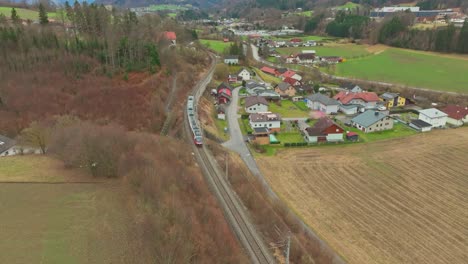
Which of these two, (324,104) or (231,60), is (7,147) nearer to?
(324,104)

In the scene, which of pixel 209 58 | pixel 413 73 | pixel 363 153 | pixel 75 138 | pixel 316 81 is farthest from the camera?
pixel 209 58

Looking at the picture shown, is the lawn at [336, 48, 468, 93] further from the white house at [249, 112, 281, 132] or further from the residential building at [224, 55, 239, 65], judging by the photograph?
the white house at [249, 112, 281, 132]

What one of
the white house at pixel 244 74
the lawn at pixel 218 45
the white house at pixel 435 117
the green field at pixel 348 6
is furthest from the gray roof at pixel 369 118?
the green field at pixel 348 6

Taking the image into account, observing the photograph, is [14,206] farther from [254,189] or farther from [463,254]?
[463,254]

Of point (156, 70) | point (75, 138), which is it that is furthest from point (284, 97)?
point (75, 138)

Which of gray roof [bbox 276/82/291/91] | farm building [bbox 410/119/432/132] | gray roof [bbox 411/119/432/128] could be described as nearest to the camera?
farm building [bbox 410/119/432/132]

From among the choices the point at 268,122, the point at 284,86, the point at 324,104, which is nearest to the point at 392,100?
the point at 324,104

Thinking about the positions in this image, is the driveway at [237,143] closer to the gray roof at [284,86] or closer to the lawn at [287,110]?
the lawn at [287,110]

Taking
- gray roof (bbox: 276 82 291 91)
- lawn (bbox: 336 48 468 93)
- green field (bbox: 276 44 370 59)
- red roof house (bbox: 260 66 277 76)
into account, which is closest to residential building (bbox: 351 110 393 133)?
gray roof (bbox: 276 82 291 91)
